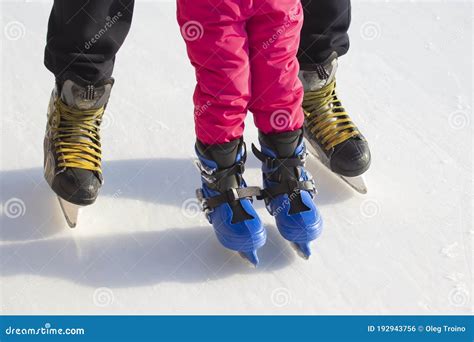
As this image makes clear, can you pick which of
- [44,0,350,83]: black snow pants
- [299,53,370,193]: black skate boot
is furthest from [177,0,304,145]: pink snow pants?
[299,53,370,193]: black skate boot

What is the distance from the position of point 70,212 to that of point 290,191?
0.52 metres

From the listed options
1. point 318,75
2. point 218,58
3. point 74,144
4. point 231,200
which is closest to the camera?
point 218,58

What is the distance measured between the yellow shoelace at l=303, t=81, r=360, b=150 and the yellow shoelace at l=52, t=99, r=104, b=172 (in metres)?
0.55

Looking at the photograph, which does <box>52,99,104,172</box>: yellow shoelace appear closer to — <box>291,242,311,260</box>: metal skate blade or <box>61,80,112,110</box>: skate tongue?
<box>61,80,112,110</box>: skate tongue

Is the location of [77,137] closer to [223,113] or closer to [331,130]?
[223,113]

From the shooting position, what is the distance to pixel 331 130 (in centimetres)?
202

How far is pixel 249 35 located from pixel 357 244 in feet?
1.82

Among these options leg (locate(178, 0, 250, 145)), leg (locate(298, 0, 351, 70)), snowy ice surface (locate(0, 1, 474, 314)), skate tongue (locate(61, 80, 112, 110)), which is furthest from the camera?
leg (locate(298, 0, 351, 70))

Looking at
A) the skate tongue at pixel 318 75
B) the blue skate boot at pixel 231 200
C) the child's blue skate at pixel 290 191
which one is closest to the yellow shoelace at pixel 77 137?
the blue skate boot at pixel 231 200

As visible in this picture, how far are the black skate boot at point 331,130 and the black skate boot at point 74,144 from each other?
532 millimetres

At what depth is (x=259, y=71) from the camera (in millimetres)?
1657

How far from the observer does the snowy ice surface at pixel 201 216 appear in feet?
5.51

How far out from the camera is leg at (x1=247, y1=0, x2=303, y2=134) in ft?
5.30

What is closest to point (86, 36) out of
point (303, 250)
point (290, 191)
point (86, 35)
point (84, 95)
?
point (86, 35)
